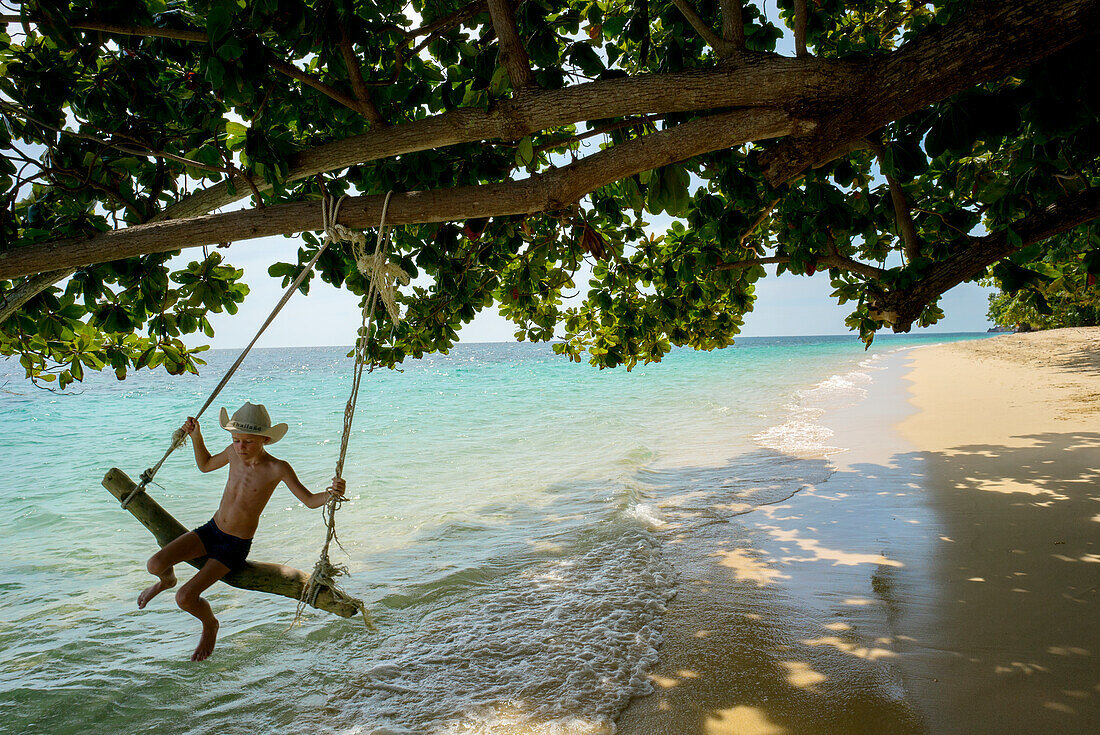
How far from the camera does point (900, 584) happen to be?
13.7 feet

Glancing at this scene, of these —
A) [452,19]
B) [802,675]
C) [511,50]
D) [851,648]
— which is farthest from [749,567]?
[452,19]

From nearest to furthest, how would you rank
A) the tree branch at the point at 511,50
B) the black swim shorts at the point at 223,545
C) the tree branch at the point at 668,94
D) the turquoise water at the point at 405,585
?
the tree branch at the point at 668,94 < the tree branch at the point at 511,50 < the black swim shorts at the point at 223,545 < the turquoise water at the point at 405,585

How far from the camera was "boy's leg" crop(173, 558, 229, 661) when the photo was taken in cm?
300

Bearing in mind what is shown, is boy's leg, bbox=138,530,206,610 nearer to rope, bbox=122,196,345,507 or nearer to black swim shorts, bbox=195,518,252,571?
black swim shorts, bbox=195,518,252,571

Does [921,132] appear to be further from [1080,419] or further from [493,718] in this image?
[1080,419]

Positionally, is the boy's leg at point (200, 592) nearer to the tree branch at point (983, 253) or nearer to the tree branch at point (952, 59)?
the tree branch at point (952, 59)

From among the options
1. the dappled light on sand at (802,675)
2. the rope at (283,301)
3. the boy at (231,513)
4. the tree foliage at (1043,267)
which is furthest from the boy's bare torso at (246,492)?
the tree foliage at (1043,267)

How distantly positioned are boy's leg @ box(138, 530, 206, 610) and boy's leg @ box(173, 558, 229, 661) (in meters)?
0.09

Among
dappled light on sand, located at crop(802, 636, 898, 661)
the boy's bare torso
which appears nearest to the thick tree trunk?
the boy's bare torso

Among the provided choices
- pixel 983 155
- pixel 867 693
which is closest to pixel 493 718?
pixel 867 693

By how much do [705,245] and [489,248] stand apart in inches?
68.2

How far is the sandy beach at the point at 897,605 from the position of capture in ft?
9.50

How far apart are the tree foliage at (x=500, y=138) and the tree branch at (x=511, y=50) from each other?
0.01 metres

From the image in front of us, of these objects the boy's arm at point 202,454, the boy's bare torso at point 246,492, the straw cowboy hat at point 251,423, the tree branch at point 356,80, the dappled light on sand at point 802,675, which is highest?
the tree branch at point 356,80
